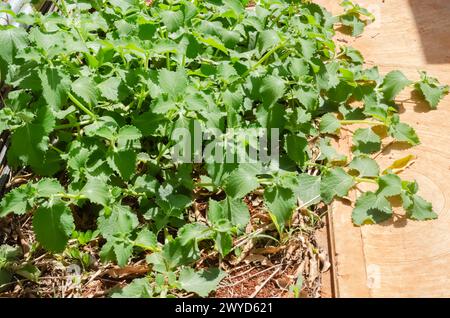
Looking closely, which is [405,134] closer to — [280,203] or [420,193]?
[420,193]

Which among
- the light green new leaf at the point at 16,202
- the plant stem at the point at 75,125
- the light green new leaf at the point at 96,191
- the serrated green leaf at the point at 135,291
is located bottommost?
the serrated green leaf at the point at 135,291

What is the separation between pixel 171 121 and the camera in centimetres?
238

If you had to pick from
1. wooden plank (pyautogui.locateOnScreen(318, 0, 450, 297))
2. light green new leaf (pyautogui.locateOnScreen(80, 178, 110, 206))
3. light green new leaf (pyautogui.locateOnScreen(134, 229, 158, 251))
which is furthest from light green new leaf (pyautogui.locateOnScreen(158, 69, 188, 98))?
wooden plank (pyautogui.locateOnScreen(318, 0, 450, 297))

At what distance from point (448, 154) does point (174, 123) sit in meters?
1.33

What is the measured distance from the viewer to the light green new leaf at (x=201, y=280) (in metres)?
2.07

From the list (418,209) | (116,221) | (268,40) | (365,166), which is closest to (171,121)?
(116,221)

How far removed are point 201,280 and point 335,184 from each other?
0.75 m

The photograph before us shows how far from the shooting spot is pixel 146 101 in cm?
261

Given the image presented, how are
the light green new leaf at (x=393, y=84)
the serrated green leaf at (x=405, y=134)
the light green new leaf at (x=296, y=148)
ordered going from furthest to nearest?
the light green new leaf at (x=393, y=84) → the serrated green leaf at (x=405, y=134) → the light green new leaf at (x=296, y=148)

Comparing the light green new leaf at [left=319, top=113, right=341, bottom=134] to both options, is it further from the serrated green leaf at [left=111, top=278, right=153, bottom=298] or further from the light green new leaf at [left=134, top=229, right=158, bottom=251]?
the serrated green leaf at [left=111, top=278, right=153, bottom=298]

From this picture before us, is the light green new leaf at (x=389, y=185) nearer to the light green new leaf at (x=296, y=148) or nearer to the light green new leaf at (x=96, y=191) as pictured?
the light green new leaf at (x=296, y=148)

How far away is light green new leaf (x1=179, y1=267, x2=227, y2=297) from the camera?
2072mm

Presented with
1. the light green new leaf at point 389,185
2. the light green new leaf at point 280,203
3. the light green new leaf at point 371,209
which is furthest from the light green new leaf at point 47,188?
the light green new leaf at point 389,185

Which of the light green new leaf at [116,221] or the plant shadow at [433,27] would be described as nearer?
the light green new leaf at [116,221]
